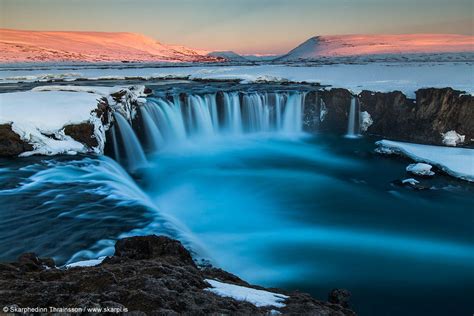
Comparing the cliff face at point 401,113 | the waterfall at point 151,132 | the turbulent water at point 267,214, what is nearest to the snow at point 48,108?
the turbulent water at point 267,214

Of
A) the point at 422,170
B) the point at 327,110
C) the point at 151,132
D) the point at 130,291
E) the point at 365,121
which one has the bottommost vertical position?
the point at 422,170

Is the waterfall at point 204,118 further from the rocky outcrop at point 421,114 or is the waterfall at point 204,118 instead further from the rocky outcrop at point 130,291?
the rocky outcrop at point 130,291

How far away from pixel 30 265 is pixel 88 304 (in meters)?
1.85

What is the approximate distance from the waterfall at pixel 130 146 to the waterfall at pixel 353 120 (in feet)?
43.5

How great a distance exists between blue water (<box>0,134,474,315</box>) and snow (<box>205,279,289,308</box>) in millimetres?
3262

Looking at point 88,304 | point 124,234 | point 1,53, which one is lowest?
point 124,234

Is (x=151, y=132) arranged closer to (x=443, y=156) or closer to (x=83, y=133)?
(x=83, y=133)

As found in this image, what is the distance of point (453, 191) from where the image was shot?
1337cm

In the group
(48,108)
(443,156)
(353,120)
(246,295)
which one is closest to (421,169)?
(443,156)

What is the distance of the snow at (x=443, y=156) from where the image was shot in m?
14.6

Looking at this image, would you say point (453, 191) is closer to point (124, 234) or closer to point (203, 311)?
point (124, 234)

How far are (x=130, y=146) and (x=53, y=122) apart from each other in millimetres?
3612

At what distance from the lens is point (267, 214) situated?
38.1ft

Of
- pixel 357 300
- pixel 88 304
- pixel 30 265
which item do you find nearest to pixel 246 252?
pixel 357 300
